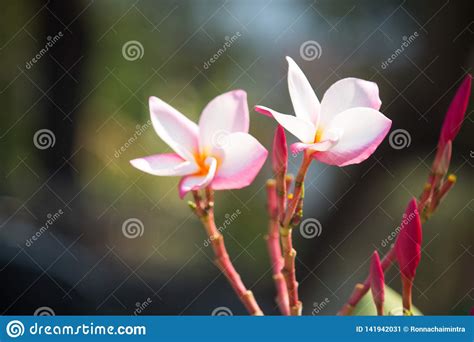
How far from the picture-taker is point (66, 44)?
88 cm

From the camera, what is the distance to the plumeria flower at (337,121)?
470 millimetres

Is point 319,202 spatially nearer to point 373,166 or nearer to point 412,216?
point 373,166

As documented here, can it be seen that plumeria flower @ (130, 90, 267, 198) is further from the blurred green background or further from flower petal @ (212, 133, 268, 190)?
the blurred green background

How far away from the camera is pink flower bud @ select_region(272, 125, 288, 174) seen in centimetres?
47

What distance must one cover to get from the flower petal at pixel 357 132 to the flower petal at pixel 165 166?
0.38 feet

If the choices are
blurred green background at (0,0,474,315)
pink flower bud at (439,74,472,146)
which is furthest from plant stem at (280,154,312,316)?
blurred green background at (0,0,474,315)

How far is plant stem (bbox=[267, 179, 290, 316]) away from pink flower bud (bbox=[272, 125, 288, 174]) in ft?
0.15

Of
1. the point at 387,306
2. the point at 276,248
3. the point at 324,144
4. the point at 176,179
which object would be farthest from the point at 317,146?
the point at 176,179

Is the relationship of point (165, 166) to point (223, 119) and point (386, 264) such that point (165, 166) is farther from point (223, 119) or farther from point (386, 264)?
point (386, 264)

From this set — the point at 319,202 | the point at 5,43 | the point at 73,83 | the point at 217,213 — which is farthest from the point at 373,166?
the point at 5,43

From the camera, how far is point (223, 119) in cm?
48

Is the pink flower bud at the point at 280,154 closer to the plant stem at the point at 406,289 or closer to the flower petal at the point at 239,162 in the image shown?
the flower petal at the point at 239,162

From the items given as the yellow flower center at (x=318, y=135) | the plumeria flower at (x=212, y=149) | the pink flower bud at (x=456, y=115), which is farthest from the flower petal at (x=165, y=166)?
the pink flower bud at (x=456, y=115)

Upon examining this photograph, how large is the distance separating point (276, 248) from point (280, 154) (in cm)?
A: 10
